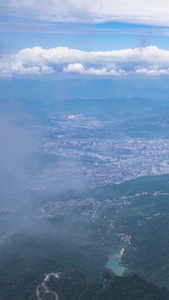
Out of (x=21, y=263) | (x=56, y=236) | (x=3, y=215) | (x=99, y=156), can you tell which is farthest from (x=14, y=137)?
(x=21, y=263)

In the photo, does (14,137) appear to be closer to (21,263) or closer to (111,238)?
(111,238)

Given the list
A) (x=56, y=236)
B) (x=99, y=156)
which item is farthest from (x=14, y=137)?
(x=56, y=236)

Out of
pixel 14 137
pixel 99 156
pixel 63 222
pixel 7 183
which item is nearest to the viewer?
pixel 63 222

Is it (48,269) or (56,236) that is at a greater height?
(48,269)

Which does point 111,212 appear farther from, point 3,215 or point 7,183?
point 7,183

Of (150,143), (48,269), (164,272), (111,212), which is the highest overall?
(48,269)

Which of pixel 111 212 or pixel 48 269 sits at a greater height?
pixel 48 269

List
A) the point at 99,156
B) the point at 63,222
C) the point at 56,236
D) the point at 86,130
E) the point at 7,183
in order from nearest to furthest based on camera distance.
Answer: the point at 56,236, the point at 63,222, the point at 7,183, the point at 99,156, the point at 86,130

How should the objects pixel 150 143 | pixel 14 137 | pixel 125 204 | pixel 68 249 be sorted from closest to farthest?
pixel 68 249 → pixel 125 204 → pixel 14 137 → pixel 150 143

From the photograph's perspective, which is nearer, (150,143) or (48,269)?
(48,269)
